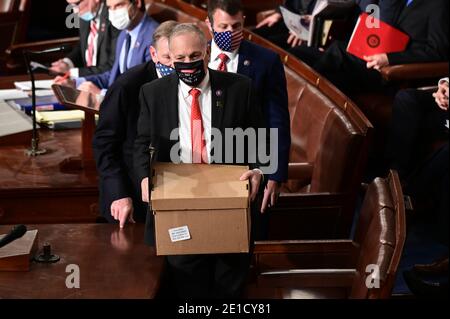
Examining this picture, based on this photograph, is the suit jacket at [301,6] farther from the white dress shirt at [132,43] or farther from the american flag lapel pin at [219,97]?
the american flag lapel pin at [219,97]

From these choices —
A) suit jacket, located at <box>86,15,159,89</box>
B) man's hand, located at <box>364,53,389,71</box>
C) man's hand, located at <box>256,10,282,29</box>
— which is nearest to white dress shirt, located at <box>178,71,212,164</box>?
suit jacket, located at <box>86,15,159,89</box>

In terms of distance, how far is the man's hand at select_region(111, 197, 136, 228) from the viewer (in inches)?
131

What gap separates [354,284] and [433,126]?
2.11 m

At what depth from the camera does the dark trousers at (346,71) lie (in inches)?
220

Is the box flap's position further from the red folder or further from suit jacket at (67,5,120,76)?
the red folder

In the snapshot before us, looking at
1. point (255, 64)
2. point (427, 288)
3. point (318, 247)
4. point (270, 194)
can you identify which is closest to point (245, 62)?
point (255, 64)

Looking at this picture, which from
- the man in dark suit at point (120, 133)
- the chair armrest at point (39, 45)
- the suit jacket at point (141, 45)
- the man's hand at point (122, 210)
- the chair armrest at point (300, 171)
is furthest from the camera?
the chair armrest at point (39, 45)

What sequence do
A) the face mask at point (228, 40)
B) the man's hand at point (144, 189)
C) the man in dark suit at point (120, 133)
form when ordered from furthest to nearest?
the face mask at point (228, 40) → the man in dark suit at point (120, 133) → the man's hand at point (144, 189)

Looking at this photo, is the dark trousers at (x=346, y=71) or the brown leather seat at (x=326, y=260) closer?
the brown leather seat at (x=326, y=260)

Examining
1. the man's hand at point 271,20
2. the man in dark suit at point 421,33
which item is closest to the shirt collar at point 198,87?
the man in dark suit at point 421,33

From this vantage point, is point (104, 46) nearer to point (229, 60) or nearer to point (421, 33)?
point (229, 60)

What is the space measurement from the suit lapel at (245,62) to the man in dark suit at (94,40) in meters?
1.57

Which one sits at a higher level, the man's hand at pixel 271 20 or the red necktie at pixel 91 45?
the red necktie at pixel 91 45

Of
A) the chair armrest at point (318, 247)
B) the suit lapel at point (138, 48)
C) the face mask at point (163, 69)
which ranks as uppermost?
the face mask at point (163, 69)
